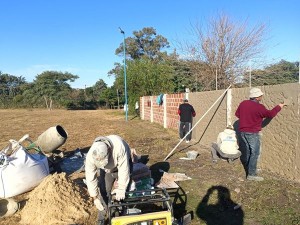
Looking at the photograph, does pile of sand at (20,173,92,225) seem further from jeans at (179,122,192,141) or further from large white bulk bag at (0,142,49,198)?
jeans at (179,122,192,141)

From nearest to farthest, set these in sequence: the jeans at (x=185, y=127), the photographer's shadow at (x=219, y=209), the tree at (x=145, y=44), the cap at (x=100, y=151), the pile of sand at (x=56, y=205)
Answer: the cap at (x=100, y=151) → the photographer's shadow at (x=219, y=209) → the pile of sand at (x=56, y=205) → the jeans at (x=185, y=127) → the tree at (x=145, y=44)

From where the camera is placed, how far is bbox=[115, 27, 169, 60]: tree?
52.1 metres

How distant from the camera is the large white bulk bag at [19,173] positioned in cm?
545

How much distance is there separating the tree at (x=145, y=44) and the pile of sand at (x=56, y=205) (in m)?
48.0

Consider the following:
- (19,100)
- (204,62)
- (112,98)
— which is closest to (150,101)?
(204,62)

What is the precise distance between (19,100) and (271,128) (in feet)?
185

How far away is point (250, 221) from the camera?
4418 millimetres

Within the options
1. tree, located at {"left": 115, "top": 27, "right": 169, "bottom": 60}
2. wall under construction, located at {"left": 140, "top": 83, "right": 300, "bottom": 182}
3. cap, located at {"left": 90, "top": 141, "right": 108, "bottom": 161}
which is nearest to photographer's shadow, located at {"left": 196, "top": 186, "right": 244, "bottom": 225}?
wall under construction, located at {"left": 140, "top": 83, "right": 300, "bottom": 182}

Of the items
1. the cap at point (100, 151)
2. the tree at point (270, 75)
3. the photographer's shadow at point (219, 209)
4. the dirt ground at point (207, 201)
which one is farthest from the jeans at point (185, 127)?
the tree at point (270, 75)

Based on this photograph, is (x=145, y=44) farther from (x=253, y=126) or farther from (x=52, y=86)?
(x=253, y=126)

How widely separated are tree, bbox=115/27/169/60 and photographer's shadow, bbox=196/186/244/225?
156 feet

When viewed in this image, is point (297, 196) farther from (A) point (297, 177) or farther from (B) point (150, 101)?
(B) point (150, 101)

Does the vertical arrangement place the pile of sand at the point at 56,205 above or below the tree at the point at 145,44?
below

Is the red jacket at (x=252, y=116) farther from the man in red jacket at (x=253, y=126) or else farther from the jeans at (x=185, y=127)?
the jeans at (x=185, y=127)
